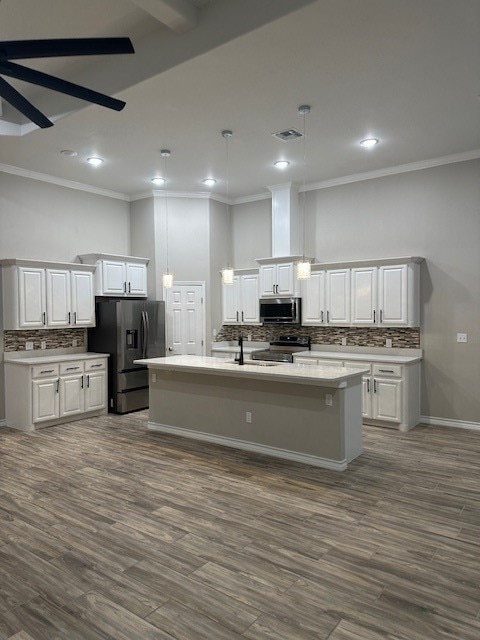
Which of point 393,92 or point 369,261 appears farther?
point 369,261

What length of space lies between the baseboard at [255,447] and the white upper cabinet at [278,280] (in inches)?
106

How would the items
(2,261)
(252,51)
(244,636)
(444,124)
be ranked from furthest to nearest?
1. (2,261)
2. (444,124)
3. (252,51)
4. (244,636)

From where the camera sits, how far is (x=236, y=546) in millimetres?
3109

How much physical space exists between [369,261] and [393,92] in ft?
8.28

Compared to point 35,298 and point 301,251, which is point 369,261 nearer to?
point 301,251

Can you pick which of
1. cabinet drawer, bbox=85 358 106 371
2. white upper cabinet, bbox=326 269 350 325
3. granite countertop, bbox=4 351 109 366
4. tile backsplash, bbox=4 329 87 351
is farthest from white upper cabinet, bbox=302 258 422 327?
tile backsplash, bbox=4 329 87 351

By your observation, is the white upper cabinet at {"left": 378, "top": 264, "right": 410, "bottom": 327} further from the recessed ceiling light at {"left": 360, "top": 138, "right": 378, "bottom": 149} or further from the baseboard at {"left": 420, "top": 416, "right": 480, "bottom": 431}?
the recessed ceiling light at {"left": 360, "top": 138, "right": 378, "bottom": 149}

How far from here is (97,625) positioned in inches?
91.7

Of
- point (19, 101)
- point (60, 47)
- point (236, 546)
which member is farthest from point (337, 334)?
point (60, 47)

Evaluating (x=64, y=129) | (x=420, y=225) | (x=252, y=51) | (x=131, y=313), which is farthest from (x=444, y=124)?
(x=131, y=313)

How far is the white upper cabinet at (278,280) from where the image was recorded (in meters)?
7.16

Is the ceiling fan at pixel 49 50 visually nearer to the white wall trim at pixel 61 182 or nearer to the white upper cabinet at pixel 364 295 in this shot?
the white wall trim at pixel 61 182

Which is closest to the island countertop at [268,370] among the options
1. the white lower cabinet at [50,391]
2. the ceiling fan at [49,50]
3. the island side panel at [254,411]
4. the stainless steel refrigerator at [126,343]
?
the island side panel at [254,411]

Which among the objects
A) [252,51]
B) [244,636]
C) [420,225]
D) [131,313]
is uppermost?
[252,51]
